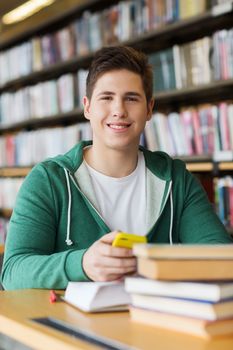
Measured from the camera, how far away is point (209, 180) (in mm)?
3465

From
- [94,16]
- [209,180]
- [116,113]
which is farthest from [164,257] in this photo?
[94,16]

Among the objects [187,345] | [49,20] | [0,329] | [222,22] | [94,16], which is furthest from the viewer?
[49,20]

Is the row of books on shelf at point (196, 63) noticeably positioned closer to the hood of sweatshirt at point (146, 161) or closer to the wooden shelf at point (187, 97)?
the wooden shelf at point (187, 97)

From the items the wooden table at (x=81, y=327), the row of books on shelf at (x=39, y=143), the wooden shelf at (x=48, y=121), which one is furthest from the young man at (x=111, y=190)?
the wooden shelf at (x=48, y=121)

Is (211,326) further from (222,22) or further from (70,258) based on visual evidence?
(222,22)

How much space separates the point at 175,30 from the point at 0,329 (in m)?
2.76

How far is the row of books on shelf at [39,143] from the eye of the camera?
4.53 metres

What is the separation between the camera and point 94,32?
4.28 metres

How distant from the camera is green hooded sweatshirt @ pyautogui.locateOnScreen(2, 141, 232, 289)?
1.49 meters

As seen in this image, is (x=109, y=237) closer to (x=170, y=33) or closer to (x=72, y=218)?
(x=72, y=218)

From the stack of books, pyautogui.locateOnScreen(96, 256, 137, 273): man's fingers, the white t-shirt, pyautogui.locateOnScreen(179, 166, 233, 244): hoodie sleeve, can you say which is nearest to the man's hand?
pyautogui.locateOnScreen(96, 256, 137, 273): man's fingers

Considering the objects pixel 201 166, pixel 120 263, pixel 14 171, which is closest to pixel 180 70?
pixel 201 166

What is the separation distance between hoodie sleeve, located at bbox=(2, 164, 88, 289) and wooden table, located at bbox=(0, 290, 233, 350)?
0.35ft

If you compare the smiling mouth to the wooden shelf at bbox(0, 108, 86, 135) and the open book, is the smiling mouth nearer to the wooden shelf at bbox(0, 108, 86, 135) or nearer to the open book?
the open book
